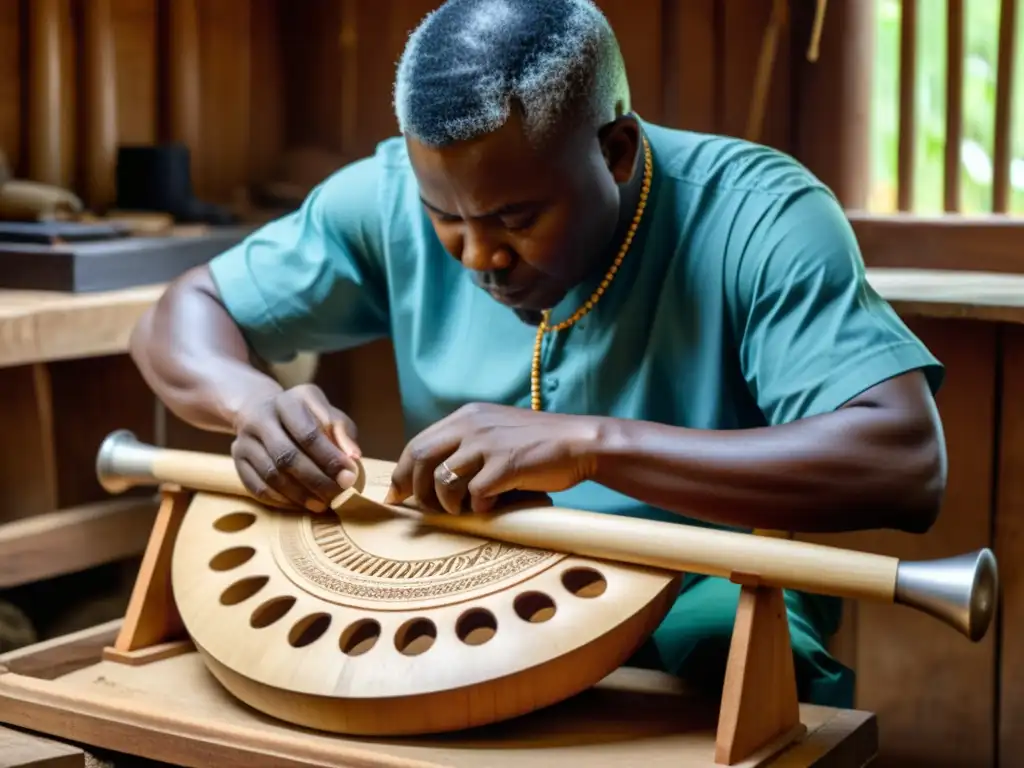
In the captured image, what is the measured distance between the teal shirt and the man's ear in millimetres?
79

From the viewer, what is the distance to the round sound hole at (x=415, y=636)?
1.31m

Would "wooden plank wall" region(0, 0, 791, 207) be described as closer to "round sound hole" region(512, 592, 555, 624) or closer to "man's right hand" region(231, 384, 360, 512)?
"man's right hand" region(231, 384, 360, 512)

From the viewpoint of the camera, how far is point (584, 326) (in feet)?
5.50

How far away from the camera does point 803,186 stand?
162cm

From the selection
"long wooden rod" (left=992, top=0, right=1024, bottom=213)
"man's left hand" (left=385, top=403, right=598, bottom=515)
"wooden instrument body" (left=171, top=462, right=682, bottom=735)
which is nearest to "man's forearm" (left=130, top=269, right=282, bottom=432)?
"wooden instrument body" (left=171, top=462, right=682, bottom=735)

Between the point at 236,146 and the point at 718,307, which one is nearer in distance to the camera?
the point at 718,307

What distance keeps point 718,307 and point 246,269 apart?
2.04ft

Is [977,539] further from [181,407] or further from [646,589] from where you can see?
[181,407]

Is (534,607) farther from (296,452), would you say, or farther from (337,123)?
(337,123)

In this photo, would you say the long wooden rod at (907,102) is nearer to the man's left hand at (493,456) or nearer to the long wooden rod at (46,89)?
the man's left hand at (493,456)

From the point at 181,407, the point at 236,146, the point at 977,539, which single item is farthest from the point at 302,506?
the point at 236,146

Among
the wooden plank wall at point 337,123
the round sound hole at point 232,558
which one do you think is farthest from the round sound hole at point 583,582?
the wooden plank wall at point 337,123

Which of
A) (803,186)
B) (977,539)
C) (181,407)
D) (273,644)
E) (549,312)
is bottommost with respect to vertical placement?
(977,539)

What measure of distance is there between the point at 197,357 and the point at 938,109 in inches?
49.3
